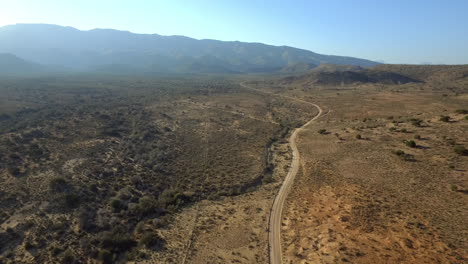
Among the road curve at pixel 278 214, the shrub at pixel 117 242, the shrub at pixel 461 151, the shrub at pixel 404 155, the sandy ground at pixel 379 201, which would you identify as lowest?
the shrub at pixel 117 242

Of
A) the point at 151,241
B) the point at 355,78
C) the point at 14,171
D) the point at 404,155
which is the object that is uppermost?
the point at 355,78

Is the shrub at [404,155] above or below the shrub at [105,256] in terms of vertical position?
above

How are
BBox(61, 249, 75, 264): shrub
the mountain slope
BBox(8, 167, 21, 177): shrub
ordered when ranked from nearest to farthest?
BBox(61, 249, 75, 264): shrub, BBox(8, 167, 21, 177): shrub, the mountain slope

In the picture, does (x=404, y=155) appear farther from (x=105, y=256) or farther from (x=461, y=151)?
(x=105, y=256)

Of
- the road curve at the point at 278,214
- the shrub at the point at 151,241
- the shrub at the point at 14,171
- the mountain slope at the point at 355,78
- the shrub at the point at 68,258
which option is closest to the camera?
the shrub at the point at 68,258

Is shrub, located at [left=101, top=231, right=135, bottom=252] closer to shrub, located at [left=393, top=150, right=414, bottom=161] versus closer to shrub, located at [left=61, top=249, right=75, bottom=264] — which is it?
shrub, located at [left=61, top=249, right=75, bottom=264]

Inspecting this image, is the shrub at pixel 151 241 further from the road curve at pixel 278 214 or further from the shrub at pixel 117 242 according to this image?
the road curve at pixel 278 214

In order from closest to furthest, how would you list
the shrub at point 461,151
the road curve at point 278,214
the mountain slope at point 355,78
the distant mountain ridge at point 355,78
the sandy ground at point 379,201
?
the sandy ground at point 379,201
the road curve at point 278,214
the shrub at point 461,151
the distant mountain ridge at point 355,78
the mountain slope at point 355,78

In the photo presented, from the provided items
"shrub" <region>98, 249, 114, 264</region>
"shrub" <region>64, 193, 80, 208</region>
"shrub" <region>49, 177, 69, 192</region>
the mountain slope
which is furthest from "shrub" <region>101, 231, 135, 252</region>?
the mountain slope

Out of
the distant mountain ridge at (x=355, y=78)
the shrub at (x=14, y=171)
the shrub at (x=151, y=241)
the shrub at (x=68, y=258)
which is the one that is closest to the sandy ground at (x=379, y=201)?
the shrub at (x=151, y=241)

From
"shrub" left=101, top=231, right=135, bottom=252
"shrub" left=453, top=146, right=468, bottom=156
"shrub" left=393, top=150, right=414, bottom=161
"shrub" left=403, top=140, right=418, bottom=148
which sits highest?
"shrub" left=453, top=146, right=468, bottom=156

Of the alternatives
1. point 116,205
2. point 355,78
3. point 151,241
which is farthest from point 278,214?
point 355,78
